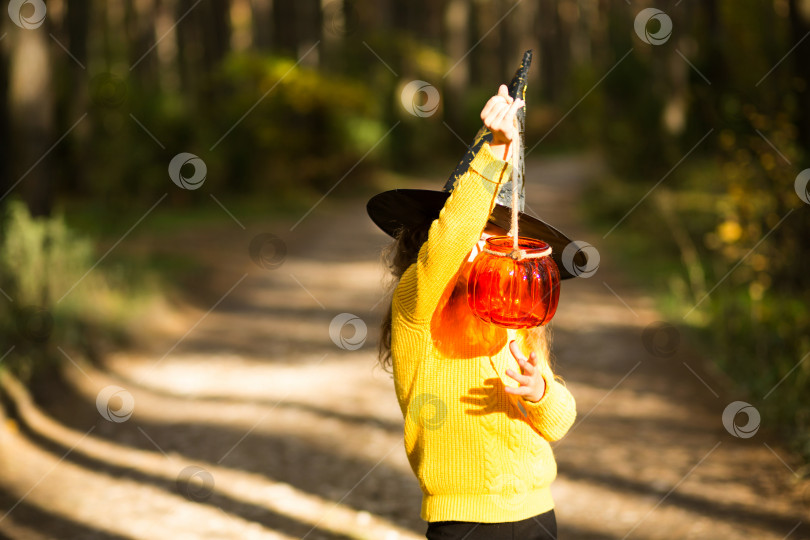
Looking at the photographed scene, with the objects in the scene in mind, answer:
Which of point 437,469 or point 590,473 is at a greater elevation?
point 437,469

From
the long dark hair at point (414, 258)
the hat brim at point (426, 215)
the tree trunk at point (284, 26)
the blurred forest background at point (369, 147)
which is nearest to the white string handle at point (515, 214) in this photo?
the hat brim at point (426, 215)

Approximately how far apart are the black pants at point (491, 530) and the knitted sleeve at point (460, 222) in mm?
649

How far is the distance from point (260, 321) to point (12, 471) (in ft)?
12.7

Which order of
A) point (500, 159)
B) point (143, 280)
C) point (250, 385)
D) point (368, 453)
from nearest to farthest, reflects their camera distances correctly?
point (500, 159), point (368, 453), point (250, 385), point (143, 280)

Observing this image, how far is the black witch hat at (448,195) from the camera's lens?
1972 mm

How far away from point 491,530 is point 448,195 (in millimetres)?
906

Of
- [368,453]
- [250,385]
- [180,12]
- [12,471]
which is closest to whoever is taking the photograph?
[12,471]

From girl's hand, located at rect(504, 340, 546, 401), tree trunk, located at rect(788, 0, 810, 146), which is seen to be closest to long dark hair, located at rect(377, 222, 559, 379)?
girl's hand, located at rect(504, 340, 546, 401)

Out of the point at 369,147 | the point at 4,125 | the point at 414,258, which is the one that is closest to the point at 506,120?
the point at 414,258

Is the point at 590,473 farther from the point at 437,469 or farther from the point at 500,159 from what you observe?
the point at 500,159

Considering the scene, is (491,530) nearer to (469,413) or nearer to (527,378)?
(469,413)

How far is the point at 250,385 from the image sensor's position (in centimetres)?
656

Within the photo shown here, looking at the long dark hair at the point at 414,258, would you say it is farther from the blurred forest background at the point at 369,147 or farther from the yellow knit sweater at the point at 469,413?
the blurred forest background at the point at 369,147

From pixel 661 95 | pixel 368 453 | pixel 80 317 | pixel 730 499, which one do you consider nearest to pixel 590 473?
pixel 730 499
